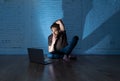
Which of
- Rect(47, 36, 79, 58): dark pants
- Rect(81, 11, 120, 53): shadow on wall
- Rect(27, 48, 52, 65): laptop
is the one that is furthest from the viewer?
Rect(81, 11, 120, 53): shadow on wall

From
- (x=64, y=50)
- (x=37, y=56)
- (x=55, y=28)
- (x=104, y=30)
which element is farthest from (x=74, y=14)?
(x=37, y=56)

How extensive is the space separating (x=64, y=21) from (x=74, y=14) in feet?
Result: 0.74

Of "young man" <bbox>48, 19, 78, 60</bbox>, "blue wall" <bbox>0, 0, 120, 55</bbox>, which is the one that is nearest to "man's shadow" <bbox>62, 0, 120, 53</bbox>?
"blue wall" <bbox>0, 0, 120, 55</bbox>

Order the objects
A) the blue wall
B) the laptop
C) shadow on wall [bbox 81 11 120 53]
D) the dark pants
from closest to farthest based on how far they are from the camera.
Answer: the laptop < the dark pants < the blue wall < shadow on wall [bbox 81 11 120 53]

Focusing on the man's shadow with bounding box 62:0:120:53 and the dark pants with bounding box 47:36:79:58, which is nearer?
the dark pants with bounding box 47:36:79:58

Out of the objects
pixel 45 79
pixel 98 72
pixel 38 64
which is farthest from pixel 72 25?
pixel 45 79

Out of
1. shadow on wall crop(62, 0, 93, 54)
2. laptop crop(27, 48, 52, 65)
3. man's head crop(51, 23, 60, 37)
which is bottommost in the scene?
laptop crop(27, 48, 52, 65)

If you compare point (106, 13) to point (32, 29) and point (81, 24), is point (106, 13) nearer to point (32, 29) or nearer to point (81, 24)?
point (81, 24)

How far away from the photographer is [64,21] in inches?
195

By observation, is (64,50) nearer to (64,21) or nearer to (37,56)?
(37,56)

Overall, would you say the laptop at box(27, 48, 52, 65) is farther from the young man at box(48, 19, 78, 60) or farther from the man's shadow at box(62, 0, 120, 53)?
the man's shadow at box(62, 0, 120, 53)

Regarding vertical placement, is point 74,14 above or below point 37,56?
above

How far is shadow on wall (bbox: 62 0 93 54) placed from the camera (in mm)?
4926

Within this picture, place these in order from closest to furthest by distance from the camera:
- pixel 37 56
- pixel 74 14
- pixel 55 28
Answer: pixel 37 56 → pixel 55 28 → pixel 74 14
